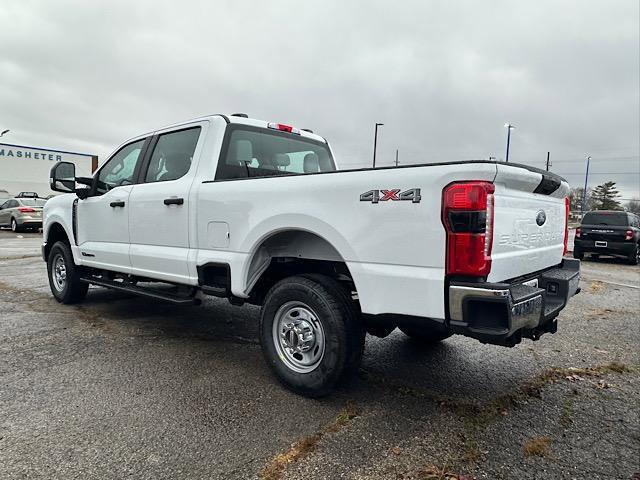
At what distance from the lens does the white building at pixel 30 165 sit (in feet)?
117

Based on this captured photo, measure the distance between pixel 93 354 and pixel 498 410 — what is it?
3.36m

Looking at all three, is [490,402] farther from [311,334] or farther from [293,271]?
[293,271]

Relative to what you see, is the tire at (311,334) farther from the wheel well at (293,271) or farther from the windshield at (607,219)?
the windshield at (607,219)

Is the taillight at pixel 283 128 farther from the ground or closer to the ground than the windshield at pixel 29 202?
farther from the ground

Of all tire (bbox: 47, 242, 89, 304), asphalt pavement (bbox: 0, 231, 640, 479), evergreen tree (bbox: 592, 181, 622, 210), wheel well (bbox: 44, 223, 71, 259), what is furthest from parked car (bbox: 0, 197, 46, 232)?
evergreen tree (bbox: 592, 181, 622, 210)

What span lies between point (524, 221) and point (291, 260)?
1714mm

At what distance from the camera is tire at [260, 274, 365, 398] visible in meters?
3.02

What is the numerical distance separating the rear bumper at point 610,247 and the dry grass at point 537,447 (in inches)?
522

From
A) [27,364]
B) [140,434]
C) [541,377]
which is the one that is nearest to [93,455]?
[140,434]

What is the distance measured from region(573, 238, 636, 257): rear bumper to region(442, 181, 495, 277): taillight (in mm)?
13705

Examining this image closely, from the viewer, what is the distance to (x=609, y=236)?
1398 cm

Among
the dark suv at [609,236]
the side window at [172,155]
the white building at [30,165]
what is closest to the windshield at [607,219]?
the dark suv at [609,236]

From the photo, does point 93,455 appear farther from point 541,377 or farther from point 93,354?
point 541,377

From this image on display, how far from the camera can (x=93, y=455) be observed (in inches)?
98.2
